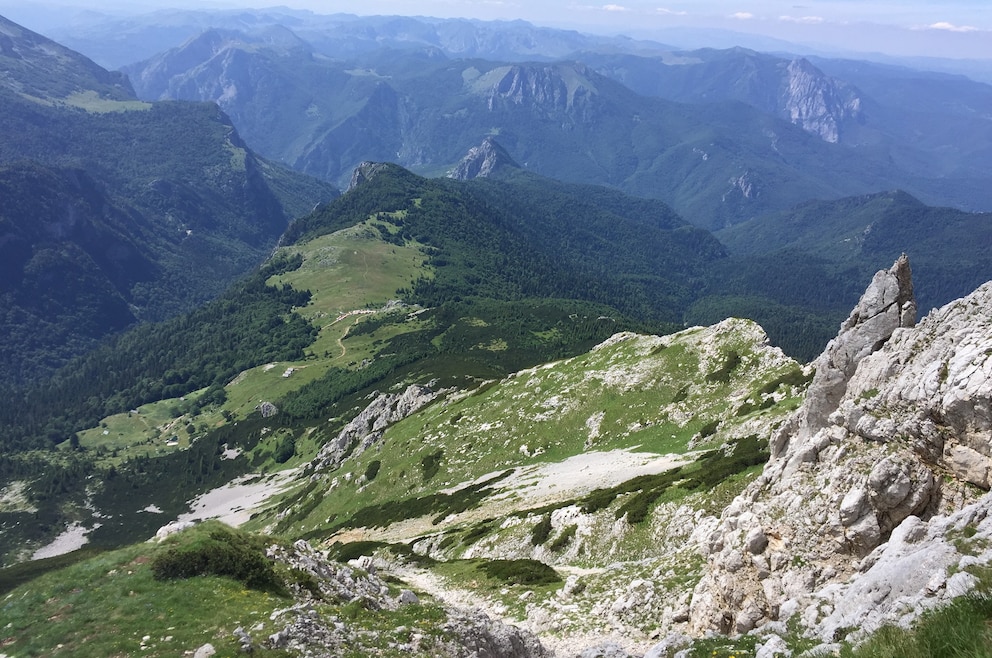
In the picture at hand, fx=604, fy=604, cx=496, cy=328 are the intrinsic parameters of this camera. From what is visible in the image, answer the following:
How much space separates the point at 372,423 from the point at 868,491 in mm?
140863

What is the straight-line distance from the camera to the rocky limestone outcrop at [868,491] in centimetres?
2512

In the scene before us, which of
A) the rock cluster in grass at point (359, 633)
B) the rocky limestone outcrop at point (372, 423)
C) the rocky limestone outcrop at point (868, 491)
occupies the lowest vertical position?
the rocky limestone outcrop at point (372, 423)

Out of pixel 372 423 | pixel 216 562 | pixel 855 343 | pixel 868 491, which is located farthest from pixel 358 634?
pixel 372 423

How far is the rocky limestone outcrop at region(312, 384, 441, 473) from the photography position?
14494cm

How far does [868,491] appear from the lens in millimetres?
28297

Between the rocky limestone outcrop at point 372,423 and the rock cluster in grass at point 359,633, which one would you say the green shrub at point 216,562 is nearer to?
the rock cluster in grass at point 359,633

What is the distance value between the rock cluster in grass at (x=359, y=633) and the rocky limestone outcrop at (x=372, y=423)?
3877 inches

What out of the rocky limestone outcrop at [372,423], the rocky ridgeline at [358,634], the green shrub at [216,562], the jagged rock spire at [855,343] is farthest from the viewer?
the rocky limestone outcrop at [372,423]

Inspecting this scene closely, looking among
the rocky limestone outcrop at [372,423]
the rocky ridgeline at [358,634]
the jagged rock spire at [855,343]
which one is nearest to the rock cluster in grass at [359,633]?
the rocky ridgeline at [358,634]

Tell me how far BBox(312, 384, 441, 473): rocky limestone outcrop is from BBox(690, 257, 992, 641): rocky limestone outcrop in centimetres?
11062

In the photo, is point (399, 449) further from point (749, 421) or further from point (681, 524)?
point (681, 524)

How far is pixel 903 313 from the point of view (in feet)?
136

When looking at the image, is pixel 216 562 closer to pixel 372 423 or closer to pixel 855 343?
pixel 855 343

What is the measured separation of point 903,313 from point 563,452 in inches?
2032
